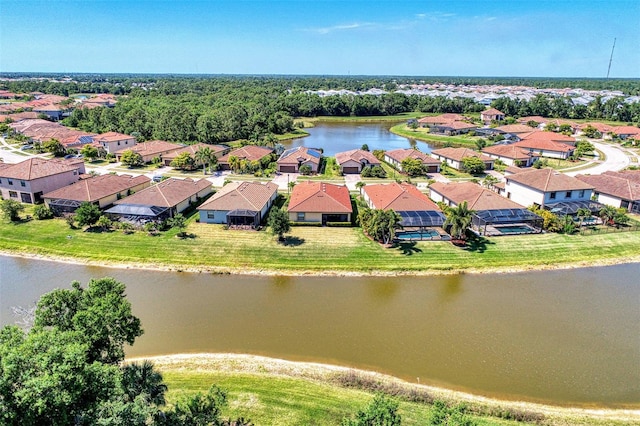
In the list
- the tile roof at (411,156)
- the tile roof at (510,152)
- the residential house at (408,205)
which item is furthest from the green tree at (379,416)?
the tile roof at (510,152)

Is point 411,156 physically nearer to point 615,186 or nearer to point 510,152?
point 510,152

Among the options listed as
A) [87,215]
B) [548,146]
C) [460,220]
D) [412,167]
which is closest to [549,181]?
[460,220]

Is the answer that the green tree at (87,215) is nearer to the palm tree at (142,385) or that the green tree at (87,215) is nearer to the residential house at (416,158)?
the palm tree at (142,385)

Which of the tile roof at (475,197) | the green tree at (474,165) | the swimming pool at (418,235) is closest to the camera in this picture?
the swimming pool at (418,235)

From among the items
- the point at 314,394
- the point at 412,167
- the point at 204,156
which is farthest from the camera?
the point at 204,156

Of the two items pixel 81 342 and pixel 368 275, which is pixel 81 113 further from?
pixel 81 342
